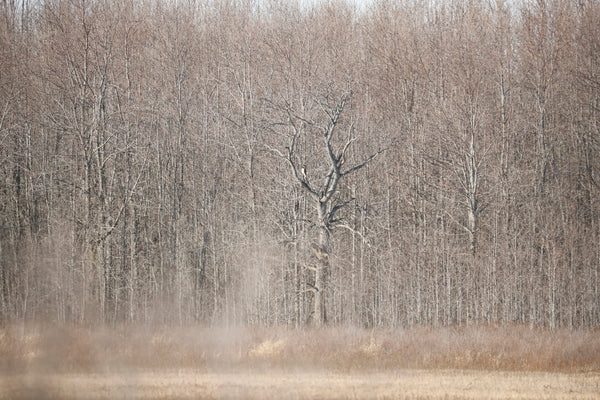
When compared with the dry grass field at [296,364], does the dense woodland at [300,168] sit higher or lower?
higher

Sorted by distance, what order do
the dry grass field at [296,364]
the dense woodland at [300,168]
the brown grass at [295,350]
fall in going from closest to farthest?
the dry grass field at [296,364] < the brown grass at [295,350] < the dense woodland at [300,168]

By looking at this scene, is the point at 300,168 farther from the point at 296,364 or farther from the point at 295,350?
the point at 296,364

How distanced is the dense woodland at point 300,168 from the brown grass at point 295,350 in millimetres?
3154

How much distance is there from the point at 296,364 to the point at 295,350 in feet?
2.30

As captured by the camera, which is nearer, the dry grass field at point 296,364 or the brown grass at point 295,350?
the dry grass field at point 296,364

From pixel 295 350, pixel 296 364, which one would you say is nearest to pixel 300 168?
pixel 295 350

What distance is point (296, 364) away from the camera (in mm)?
16219

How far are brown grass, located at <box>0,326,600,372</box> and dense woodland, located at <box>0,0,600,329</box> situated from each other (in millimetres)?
3154

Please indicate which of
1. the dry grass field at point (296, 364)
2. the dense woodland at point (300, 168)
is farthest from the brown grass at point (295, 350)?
the dense woodland at point (300, 168)

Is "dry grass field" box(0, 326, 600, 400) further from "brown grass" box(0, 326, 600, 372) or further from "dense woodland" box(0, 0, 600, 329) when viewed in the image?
"dense woodland" box(0, 0, 600, 329)

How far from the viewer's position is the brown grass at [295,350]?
1603 centimetres

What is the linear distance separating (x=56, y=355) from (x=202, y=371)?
356 cm

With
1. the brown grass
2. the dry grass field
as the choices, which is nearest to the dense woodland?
the brown grass

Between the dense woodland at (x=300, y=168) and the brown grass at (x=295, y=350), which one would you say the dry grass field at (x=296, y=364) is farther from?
the dense woodland at (x=300, y=168)
